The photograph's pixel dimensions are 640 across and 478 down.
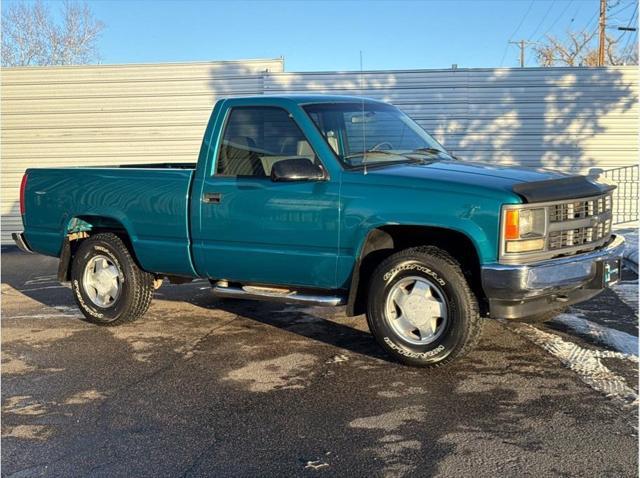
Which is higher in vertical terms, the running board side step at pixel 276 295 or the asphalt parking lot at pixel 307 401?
the running board side step at pixel 276 295

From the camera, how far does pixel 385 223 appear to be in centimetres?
496

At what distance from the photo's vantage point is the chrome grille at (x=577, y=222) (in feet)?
15.6

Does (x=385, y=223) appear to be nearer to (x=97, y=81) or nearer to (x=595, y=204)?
(x=595, y=204)

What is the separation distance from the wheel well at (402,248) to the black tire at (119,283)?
Result: 7.77ft

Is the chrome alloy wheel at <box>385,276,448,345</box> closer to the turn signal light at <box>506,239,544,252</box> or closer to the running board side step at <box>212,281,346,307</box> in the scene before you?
the running board side step at <box>212,281,346,307</box>

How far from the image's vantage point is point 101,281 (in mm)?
6676

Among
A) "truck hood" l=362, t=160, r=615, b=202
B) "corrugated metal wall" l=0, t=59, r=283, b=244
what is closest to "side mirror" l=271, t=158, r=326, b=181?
"truck hood" l=362, t=160, r=615, b=202

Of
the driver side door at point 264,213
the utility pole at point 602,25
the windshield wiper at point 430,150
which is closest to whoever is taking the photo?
the driver side door at point 264,213

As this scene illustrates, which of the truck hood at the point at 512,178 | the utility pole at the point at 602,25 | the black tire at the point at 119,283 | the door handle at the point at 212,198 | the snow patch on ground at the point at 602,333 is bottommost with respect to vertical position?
the snow patch on ground at the point at 602,333

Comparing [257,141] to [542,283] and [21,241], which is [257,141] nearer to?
[542,283]

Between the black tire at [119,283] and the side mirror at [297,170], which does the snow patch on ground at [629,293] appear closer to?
the side mirror at [297,170]

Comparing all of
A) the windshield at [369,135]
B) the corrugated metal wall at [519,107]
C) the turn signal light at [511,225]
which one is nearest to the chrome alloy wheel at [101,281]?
the windshield at [369,135]

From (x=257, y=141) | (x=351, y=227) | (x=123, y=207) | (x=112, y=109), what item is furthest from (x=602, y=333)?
(x=112, y=109)

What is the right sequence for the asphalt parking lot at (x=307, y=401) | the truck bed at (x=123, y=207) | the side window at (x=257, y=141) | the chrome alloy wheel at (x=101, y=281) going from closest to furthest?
the asphalt parking lot at (x=307, y=401) → the side window at (x=257, y=141) → the truck bed at (x=123, y=207) → the chrome alloy wheel at (x=101, y=281)
